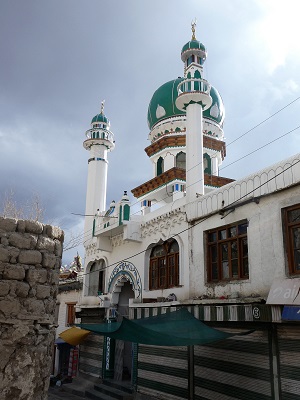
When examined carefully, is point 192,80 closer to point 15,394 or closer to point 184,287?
point 184,287

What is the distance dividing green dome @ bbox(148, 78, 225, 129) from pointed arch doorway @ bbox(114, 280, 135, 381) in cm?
843

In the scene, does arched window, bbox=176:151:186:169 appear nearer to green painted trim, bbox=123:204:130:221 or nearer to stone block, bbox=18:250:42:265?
green painted trim, bbox=123:204:130:221

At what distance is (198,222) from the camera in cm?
1084

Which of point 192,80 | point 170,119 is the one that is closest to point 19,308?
point 192,80

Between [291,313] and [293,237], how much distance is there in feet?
5.53

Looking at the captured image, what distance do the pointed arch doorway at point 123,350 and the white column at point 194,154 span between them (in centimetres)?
508

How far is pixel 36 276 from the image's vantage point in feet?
17.4

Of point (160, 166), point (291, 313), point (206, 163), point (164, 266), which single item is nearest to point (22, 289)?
point (291, 313)

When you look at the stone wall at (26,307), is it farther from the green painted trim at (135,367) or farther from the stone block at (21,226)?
the green painted trim at (135,367)

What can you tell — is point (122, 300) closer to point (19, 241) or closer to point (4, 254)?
point (19, 241)

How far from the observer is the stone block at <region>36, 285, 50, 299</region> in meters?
5.29

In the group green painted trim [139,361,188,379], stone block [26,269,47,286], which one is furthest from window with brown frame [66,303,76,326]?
stone block [26,269,47,286]

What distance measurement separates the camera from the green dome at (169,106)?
18.8m

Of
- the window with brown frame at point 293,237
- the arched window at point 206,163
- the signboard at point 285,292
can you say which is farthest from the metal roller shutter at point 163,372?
the arched window at point 206,163
